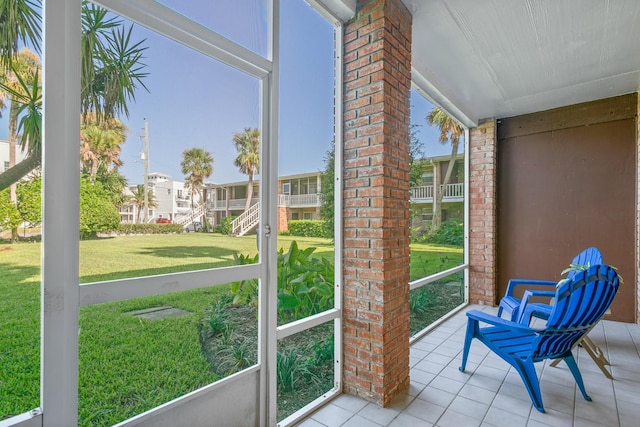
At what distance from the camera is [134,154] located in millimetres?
1437

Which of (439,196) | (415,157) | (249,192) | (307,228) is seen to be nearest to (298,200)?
(307,228)

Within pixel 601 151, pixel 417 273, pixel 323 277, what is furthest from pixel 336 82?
pixel 601 151

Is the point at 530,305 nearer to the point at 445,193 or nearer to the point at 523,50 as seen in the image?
the point at 445,193

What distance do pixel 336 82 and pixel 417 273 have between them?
2.37 meters

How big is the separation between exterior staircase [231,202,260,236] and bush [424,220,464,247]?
9.26ft

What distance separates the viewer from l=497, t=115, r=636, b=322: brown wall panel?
413 cm

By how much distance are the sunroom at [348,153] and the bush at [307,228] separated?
0.45 ft

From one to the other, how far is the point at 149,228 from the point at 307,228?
114 centimetres

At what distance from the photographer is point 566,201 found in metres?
4.46

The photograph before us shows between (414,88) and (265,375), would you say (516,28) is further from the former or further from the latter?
(265,375)

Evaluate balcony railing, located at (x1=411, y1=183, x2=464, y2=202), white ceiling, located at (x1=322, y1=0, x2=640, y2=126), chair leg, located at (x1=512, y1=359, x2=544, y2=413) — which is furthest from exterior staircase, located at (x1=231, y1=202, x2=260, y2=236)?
balcony railing, located at (x1=411, y1=183, x2=464, y2=202)

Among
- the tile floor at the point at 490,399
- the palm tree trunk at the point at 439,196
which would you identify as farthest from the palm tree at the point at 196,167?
the palm tree trunk at the point at 439,196

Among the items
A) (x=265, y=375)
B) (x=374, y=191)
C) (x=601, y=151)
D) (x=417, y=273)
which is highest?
(x=601, y=151)

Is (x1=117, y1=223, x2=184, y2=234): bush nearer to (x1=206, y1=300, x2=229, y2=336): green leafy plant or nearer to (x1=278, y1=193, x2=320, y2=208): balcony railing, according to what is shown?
(x1=206, y1=300, x2=229, y2=336): green leafy plant
